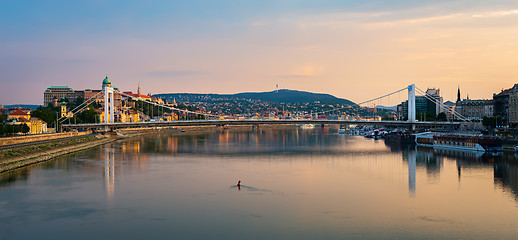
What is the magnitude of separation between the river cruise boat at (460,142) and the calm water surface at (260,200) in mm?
6065

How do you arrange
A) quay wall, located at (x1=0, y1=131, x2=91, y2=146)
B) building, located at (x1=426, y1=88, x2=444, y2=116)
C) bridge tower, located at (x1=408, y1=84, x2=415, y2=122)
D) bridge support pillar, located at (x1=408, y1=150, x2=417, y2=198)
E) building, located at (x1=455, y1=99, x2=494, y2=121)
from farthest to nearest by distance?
building, located at (x1=426, y1=88, x2=444, y2=116) < building, located at (x1=455, y1=99, x2=494, y2=121) < bridge tower, located at (x1=408, y1=84, x2=415, y2=122) < quay wall, located at (x1=0, y1=131, x2=91, y2=146) < bridge support pillar, located at (x1=408, y1=150, x2=417, y2=198)

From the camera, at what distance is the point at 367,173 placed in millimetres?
28000

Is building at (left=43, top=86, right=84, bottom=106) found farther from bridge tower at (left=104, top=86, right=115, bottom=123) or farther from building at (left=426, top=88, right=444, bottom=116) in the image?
building at (left=426, top=88, right=444, bottom=116)

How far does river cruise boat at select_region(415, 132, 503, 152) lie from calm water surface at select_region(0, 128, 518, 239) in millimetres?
6065

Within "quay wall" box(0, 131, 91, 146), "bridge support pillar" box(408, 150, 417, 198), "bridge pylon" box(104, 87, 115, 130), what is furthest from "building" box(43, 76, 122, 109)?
"bridge support pillar" box(408, 150, 417, 198)

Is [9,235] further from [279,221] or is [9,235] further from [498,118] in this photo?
[498,118]

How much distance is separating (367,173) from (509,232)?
43.1ft

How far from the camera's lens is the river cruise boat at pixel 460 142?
37844 mm

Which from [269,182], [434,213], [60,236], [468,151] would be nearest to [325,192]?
[269,182]

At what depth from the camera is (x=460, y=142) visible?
41.6 m

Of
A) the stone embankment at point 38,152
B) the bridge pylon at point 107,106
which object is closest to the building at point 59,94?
the bridge pylon at point 107,106

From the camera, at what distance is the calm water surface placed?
15.1 metres

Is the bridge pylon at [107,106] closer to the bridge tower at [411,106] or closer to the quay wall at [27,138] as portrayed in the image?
the quay wall at [27,138]

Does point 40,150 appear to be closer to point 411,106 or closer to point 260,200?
point 260,200
